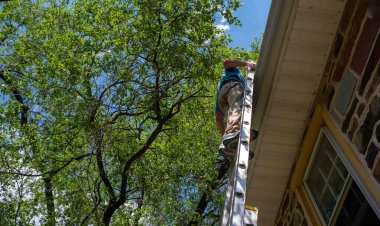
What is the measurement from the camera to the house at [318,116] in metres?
4.47

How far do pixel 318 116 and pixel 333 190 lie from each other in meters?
1.10

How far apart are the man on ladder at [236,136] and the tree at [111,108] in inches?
223

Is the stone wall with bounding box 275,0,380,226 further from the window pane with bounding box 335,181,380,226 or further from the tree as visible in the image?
the tree

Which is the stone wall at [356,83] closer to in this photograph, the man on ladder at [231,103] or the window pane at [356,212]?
the window pane at [356,212]

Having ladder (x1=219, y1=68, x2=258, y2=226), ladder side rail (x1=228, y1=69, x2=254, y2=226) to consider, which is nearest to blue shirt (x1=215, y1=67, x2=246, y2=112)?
ladder side rail (x1=228, y1=69, x2=254, y2=226)

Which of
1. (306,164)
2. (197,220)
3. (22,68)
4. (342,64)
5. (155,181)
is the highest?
(22,68)

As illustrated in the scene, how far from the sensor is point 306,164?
639 centimetres

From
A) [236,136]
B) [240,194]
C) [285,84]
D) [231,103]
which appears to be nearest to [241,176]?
Answer: [240,194]

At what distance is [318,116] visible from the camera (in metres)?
5.96

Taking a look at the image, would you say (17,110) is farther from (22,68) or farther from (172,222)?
(172,222)

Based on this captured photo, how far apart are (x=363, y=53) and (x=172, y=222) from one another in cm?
1024

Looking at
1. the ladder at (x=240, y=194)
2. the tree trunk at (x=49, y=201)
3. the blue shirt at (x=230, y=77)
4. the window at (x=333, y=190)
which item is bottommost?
the ladder at (x=240, y=194)

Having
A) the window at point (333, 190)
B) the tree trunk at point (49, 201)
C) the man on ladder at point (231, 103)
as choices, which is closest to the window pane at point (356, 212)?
the window at point (333, 190)

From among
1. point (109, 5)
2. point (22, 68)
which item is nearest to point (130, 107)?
point (109, 5)
